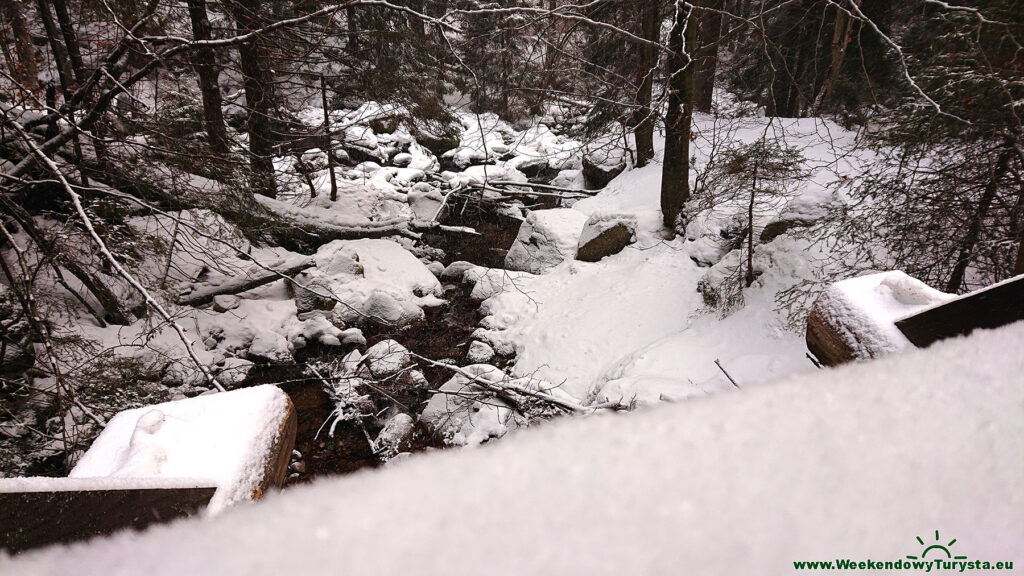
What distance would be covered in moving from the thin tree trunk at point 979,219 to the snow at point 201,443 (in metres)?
5.13

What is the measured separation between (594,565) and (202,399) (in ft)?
3.79

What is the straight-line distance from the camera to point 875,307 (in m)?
1.18

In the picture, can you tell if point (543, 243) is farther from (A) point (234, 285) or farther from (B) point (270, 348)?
(A) point (234, 285)

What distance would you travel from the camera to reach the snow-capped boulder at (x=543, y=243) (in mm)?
8492

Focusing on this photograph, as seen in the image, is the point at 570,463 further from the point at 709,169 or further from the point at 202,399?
the point at 709,169

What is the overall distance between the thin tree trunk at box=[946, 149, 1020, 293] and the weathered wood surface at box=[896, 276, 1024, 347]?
12.8 ft

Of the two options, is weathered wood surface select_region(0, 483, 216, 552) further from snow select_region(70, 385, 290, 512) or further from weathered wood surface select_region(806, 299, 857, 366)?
weathered wood surface select_region(806, 299, 857, 366)

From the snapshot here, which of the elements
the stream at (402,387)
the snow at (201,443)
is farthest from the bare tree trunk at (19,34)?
the snow at (201,443)

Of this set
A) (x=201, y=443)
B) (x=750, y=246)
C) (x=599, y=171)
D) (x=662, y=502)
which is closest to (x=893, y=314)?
(x=662, y=502)

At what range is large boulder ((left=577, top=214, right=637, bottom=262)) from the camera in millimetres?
8156

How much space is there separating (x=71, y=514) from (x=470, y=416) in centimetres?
419

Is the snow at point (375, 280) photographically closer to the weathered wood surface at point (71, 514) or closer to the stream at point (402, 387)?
the stream at point (402, 387)

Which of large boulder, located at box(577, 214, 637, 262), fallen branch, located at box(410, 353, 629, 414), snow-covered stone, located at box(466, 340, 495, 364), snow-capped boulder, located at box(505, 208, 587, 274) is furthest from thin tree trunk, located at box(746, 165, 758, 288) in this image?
snow-covered stone, located at box(466, 340, 495, 364)

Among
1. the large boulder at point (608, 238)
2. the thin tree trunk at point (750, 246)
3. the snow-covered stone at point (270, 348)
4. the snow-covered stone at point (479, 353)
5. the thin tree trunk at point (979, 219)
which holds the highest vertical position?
the thin tree trunk at point (979, 219)
